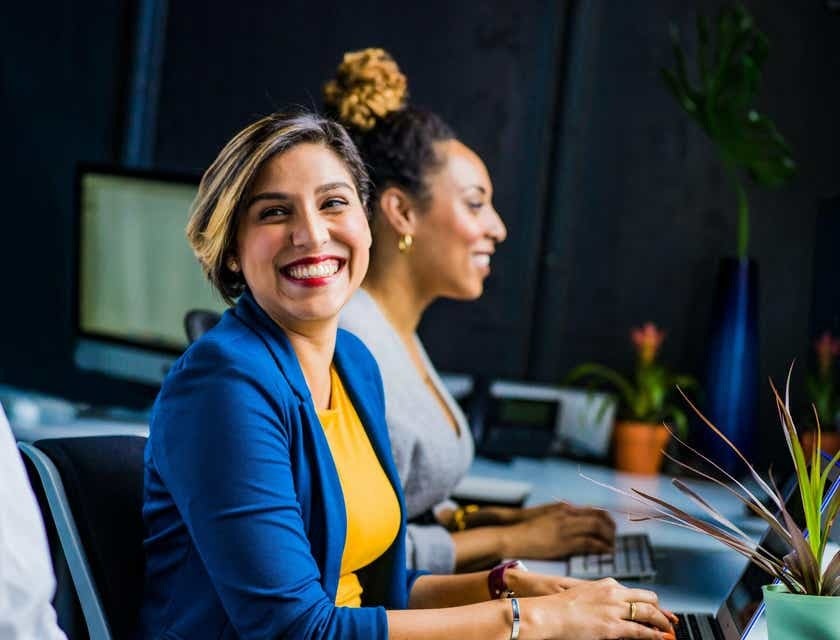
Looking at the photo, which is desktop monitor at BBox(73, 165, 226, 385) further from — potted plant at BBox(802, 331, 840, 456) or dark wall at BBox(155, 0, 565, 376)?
potted plant at BBox(802, 331, 840, 456)

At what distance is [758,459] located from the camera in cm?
312

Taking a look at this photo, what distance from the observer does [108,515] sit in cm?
148

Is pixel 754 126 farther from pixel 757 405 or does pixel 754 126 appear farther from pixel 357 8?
pixel 357 8

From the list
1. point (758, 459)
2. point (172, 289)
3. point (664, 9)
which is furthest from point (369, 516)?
point (664, 9)

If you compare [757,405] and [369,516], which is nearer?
[369,516]

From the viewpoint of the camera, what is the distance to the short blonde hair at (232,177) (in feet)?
5.04

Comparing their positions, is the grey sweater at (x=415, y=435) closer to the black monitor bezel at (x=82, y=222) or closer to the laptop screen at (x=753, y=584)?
the laptop screen at (x=753, y=584)

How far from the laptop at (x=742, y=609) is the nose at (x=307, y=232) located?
0.71m

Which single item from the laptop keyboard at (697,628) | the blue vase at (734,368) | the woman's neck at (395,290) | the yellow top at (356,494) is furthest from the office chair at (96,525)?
the blue vase at (734,368)

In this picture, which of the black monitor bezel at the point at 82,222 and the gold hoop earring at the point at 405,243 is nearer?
the gold hoop earring at the point at 405,243

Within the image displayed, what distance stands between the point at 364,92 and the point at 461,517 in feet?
2.75

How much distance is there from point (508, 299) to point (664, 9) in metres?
0.87

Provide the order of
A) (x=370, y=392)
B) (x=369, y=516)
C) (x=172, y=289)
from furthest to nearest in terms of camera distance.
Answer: (x=172, y=289)
(x=370, y=392)
(x=369, y=516)

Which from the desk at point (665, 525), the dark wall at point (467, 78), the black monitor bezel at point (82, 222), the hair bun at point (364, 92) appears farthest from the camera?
the dark wall at point (467, 78)
